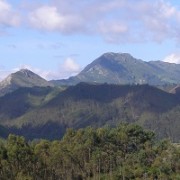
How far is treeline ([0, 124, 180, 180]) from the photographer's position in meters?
104

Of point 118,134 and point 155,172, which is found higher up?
point 118,134

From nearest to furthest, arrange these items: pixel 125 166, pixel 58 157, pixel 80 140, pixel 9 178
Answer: pixel 9 178, pixel 58 157, pixel 125 166, pixel 80 140

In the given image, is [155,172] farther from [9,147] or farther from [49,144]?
[9,147]

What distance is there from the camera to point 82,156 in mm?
125375

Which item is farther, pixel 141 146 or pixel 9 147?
pixel 141 146

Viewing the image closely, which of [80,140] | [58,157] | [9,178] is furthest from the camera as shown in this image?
[80,140]

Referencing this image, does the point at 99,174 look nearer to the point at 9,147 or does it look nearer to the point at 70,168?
the point at 70,168

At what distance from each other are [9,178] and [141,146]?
56419mm

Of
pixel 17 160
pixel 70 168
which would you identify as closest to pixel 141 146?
pixel 70 168

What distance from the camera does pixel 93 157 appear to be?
406 ft

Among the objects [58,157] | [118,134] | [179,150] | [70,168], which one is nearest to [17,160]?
[58,157]

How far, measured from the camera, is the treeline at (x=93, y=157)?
104m

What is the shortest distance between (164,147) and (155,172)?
18.3 meters

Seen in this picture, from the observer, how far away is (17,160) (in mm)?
102688
